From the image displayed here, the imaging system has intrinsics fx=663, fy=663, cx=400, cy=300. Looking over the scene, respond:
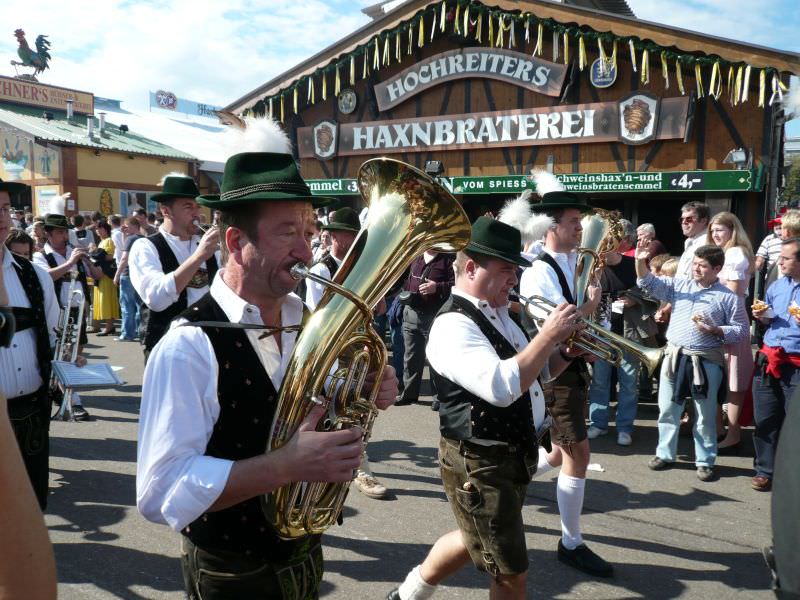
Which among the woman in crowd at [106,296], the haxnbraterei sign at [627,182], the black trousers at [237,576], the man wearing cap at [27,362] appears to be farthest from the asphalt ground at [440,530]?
the woman in crowd at [106,296]

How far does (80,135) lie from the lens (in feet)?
82.7

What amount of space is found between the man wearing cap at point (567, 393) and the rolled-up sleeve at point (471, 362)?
1.16 meters

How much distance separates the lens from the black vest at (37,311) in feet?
11.3

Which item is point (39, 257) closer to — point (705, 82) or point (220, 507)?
point (220, 507)

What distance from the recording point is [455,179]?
40.5 ft

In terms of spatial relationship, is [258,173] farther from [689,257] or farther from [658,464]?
[689,257]

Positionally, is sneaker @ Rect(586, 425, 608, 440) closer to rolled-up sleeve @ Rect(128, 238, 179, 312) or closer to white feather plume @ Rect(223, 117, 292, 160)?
rolled-up sleeve @ Rect(128, 238, 179, 312)

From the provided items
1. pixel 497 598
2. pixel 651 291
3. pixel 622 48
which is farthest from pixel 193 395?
pixel 622 48

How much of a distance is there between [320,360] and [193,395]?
325 millimetres

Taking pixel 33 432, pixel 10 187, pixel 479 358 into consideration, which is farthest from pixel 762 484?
pixel 10 187

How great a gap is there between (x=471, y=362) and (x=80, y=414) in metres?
5.32

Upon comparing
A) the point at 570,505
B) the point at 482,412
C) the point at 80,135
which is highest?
the point at 80,135

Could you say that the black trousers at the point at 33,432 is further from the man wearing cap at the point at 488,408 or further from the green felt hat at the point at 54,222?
the green felt hat at the point at 54,222

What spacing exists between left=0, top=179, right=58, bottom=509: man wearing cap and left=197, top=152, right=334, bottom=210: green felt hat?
199 centimetres
